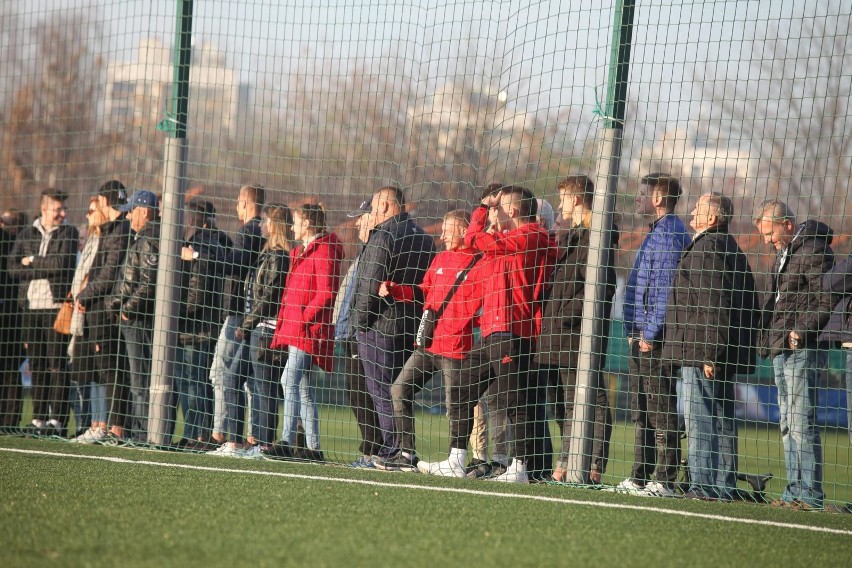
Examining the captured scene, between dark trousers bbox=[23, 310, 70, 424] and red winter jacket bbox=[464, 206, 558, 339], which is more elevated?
red winter jacket bbox=[464, 206, 558, 339]

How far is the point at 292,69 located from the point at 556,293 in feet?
8.81

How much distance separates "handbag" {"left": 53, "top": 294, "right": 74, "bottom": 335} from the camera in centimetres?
945

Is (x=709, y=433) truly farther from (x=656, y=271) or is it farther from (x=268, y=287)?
(x=268, y=287)

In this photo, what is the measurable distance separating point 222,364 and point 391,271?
1.61 metres

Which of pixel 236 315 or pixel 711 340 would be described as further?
pixel 236 315

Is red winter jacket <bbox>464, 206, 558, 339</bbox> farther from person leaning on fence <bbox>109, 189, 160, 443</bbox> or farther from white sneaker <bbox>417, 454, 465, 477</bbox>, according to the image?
person leaning on fence <bbox>109, 189, 160, 443</bbox>

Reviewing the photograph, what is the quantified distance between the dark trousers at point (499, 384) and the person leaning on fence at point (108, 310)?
116 inches

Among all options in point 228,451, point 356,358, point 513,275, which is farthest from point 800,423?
point 228,451

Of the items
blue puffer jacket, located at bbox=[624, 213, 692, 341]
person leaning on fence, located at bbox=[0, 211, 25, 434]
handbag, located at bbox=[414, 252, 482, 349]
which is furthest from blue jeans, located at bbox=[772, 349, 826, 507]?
person leaning on fence, located at bbox=[0, 211, 25, 434]

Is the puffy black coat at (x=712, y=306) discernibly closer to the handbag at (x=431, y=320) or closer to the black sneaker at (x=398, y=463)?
the handbag at (x=431, y=320)

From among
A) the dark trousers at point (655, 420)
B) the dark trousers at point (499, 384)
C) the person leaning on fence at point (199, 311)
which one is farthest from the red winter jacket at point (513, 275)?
the person leaning on fence at point (199, 311)

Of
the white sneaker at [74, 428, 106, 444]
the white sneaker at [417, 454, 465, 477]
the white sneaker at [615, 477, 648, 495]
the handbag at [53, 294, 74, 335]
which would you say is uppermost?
the handbag at [53, 294, 74, 335]

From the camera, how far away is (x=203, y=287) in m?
8.62

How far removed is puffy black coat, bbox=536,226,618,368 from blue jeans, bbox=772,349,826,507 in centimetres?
116
